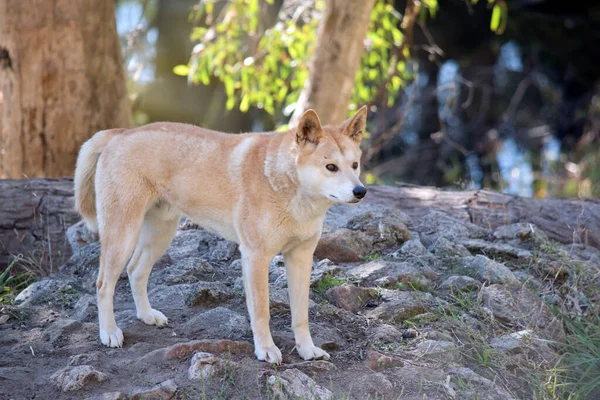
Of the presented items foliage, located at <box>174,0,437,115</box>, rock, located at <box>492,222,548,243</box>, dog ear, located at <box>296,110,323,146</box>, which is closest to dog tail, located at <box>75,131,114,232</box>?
dog ear, located at <box>296,110,323,146</box>

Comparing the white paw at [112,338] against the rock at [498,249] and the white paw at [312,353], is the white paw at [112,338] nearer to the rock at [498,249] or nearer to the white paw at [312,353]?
the white paw at [312,353]

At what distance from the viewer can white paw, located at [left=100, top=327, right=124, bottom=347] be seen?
4367 millimetres

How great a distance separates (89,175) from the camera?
4891 mm

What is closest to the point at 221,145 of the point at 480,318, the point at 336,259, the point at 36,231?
the point at 336,259

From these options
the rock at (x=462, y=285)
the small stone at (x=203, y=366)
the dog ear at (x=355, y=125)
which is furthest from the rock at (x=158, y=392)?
the rock at (x=462, y=285)

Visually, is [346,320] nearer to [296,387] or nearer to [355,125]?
[296,387]

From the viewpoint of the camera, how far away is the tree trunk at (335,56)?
7.92m

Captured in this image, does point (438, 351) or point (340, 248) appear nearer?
point (438, 351)

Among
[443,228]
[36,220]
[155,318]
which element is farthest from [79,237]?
[443,228]

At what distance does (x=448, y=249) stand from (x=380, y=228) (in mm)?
565

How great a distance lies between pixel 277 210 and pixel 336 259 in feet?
5.20

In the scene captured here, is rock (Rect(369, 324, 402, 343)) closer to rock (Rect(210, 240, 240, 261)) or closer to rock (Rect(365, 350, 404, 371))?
rock (Rect(365, 350, 404, 371))

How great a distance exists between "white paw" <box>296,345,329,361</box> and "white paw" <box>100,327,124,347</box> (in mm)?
1075

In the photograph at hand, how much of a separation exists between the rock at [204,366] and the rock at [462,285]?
1955 millimetres
